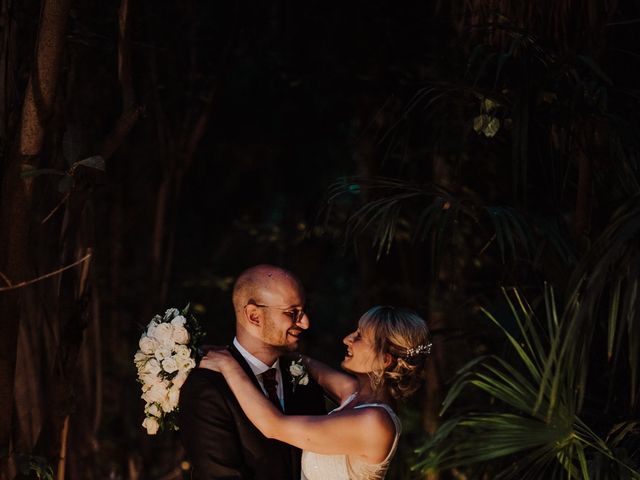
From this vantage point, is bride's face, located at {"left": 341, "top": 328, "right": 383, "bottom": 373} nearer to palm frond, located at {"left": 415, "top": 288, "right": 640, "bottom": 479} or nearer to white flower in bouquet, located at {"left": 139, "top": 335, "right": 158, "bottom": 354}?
palm frond, located at {"left": 415, "top": 288, "right": 640, "bottom": 479}

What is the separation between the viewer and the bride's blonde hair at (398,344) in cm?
374

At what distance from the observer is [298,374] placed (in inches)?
158

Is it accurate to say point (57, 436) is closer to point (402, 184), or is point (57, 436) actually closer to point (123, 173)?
point (402, 184)

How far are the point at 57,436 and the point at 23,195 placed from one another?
4.23 ft

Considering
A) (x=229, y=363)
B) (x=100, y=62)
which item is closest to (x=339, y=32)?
(x=100, y=62)

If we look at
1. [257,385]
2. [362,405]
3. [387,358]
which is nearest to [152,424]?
[257,385]

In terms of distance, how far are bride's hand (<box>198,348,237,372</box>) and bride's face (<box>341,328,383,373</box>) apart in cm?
45

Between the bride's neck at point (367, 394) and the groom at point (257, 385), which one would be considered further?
the bride's neck at point (367, 394)

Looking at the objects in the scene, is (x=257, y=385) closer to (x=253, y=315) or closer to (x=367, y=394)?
(x=253, y=315)

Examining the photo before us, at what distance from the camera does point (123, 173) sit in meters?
9.08

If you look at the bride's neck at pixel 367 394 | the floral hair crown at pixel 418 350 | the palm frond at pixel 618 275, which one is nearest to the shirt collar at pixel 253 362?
the bride's neck at pixel 367 394

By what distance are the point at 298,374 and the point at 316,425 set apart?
1.28 feet

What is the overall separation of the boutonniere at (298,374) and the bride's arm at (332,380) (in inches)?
7.3

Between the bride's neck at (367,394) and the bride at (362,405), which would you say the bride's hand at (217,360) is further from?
the bride's neck at (367,394)
